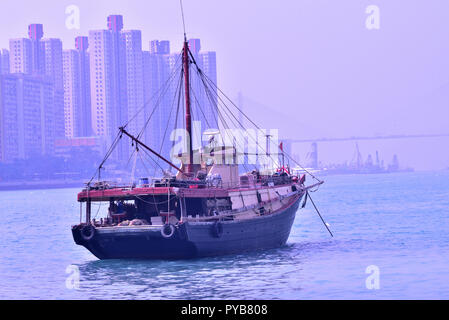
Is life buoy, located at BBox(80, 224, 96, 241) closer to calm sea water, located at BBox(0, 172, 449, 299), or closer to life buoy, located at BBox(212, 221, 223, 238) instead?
calm sea water, located at BBox(0, 172, 449, 299)

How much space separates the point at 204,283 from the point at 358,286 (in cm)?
501

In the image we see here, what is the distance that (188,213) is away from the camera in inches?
1447

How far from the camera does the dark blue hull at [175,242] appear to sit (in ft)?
112

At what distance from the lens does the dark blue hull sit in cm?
3419

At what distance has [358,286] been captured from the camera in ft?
97.7
